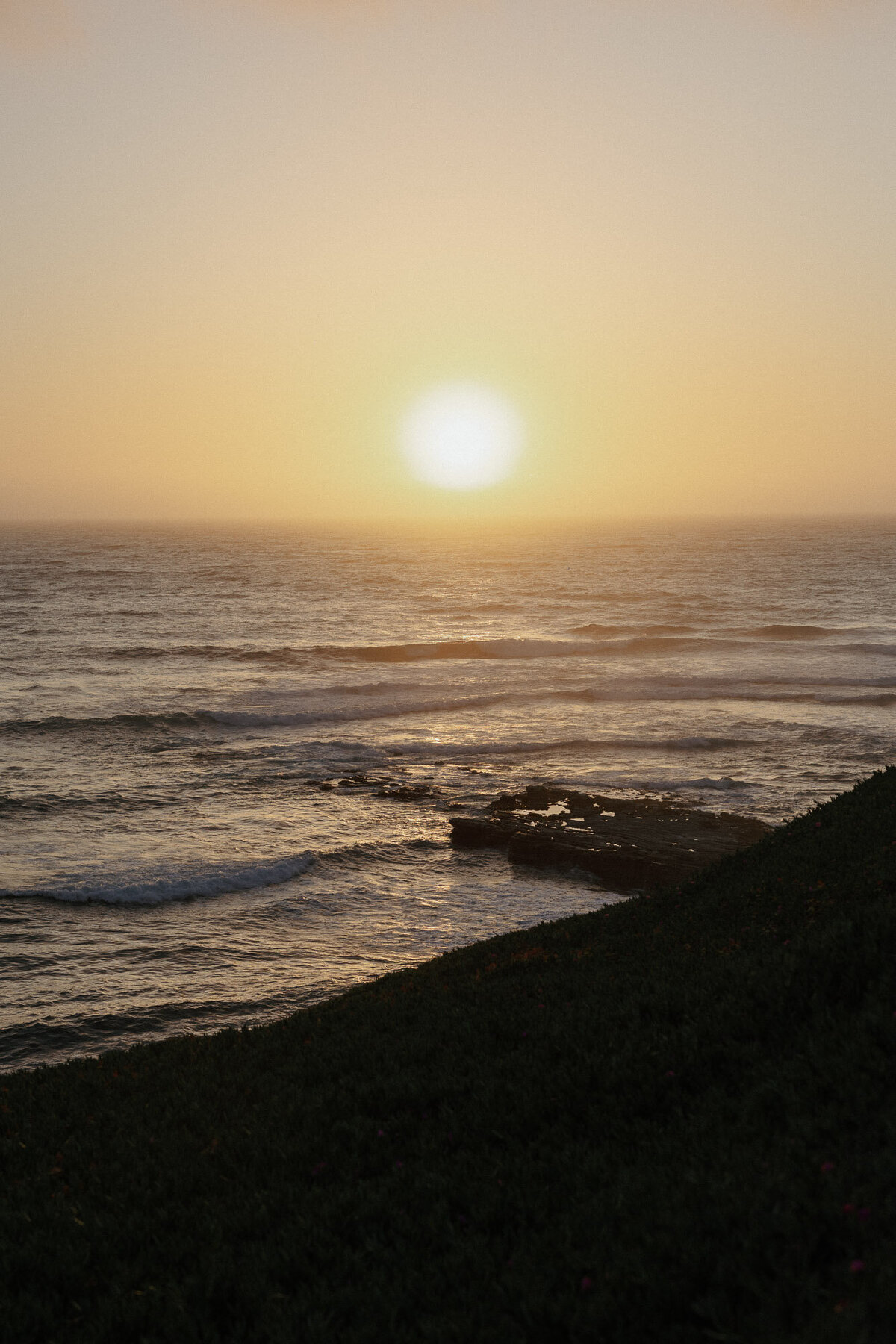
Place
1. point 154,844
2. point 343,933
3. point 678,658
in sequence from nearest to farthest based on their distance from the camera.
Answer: point 343,933, point 154,844, point 678,658

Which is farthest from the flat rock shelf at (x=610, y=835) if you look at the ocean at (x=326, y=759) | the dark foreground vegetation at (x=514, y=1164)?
the dark foreground vegetation at (x=514, y=1164)

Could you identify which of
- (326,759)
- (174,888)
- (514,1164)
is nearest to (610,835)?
(174,888)

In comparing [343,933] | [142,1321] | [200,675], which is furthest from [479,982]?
[200,675]

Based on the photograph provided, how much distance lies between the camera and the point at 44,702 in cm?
4069

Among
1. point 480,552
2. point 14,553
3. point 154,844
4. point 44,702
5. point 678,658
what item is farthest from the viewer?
point 480,552

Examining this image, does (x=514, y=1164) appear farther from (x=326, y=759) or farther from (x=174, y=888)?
(x=326, y=759)

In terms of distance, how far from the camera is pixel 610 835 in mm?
22094

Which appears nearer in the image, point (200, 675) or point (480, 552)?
point (200, 675)

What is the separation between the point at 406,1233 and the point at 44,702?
3901cm

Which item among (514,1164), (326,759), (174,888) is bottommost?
(174,888)

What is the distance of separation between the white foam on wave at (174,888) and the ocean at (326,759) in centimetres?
7

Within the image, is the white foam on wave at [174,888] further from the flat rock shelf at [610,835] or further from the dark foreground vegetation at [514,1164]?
the dark foreground vegetation at [514,1164]

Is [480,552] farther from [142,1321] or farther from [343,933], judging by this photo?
[142,1321]

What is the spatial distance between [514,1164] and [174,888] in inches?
580
